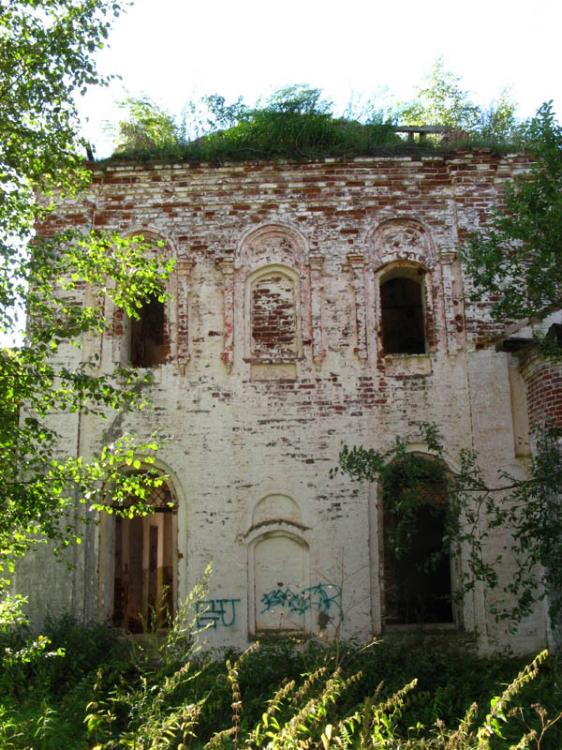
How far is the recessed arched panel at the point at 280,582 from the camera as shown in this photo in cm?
1112

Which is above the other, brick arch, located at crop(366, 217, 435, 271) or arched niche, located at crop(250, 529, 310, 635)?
brick arch, located at crop(366, 217, 435, 271)

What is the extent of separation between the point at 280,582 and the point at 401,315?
564cm

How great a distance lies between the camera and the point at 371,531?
1134 centimetres

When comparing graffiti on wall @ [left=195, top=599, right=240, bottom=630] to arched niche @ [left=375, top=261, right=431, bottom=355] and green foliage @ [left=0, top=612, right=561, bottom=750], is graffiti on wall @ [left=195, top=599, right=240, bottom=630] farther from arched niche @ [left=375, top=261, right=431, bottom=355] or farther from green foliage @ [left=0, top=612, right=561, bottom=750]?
arched niche @ [left=375, top=261, right=431, bottom=355]

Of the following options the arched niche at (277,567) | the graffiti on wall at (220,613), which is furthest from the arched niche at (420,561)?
the graffiti on wall at (220,613)

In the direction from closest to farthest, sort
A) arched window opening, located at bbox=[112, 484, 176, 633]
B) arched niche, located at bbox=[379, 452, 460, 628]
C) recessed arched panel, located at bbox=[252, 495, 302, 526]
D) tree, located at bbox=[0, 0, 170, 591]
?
tree, located at bbox=[0, 0, 170, 591] → arched niche, located at bbox=[379, 452, 460, 628] → recessed arched panel, located at bbox=[252, 495, 302, 526] → arched window opening, located at bbox=[112, 484, 176, 633]

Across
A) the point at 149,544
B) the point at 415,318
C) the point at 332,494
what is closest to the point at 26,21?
the point at 332,494

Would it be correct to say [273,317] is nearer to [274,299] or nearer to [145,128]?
[274,299]

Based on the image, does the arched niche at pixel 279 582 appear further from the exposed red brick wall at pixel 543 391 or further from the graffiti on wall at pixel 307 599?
the exposed red brick wall at pixel 543 391

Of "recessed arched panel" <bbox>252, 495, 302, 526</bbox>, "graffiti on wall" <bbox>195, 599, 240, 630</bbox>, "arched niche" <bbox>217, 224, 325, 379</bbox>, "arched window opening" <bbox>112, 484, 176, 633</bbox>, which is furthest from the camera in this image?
"arched window opening" <bbox>112, 484, 176, 633</bbox>

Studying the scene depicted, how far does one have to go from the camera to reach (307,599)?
11133mm

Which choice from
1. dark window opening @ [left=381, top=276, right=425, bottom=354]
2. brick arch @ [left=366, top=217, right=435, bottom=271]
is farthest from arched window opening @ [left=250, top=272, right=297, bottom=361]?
dark window opening @ [left=381, top=276, right=425, bottom=354]

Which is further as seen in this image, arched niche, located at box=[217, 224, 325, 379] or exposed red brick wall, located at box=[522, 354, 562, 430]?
arched niche, located at box=[217, 224, 325, 379]

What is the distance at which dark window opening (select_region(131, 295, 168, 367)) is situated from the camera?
13.1m
